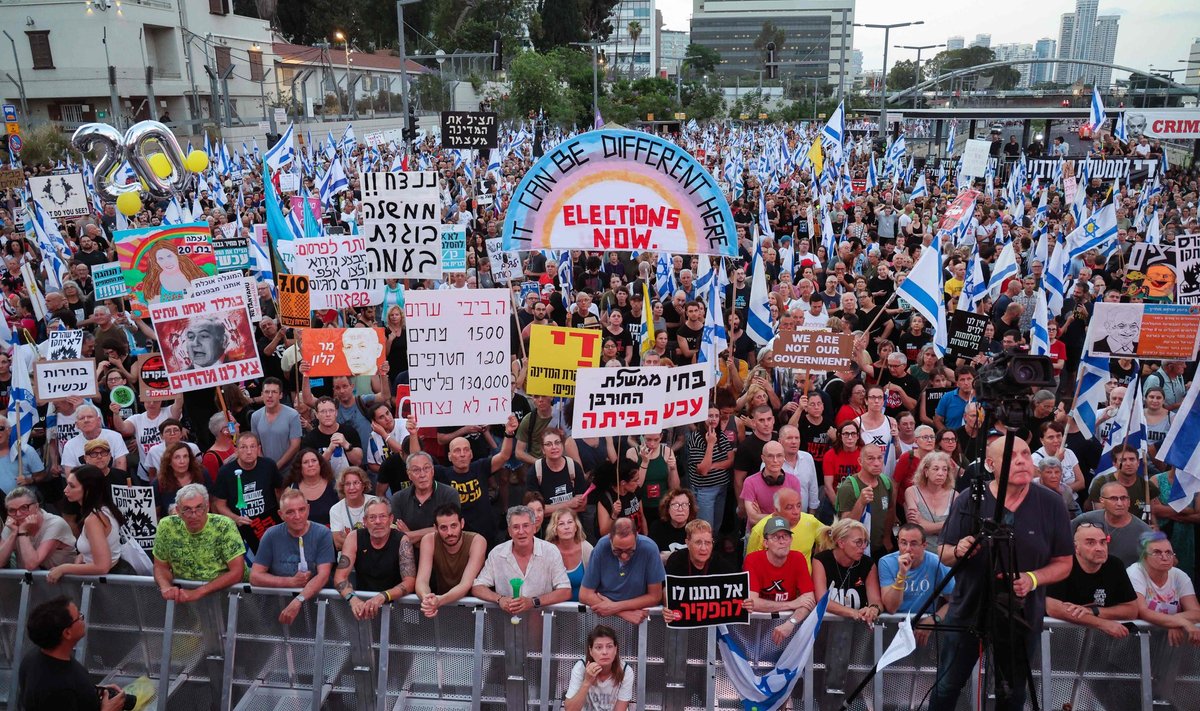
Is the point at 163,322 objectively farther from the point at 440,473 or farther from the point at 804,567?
the point at 804,567

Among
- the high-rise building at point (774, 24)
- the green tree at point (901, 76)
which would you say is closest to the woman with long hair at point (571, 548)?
the green tree at point (901, 76)

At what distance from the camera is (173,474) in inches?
269

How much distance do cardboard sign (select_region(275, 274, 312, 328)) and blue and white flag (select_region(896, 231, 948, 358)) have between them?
19.9 ft

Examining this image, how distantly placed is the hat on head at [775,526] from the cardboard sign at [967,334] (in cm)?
514

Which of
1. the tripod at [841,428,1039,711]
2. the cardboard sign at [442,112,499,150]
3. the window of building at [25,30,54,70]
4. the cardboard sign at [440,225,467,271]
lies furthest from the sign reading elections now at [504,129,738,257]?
the window of building at [25,30,54,70]

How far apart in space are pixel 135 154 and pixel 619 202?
43.4 ft

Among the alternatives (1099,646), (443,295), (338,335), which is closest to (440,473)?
(443,295)

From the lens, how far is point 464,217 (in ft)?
54.3

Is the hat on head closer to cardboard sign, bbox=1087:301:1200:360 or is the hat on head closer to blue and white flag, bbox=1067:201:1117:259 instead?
cardboard sign, bbox=1087:301:1200:360

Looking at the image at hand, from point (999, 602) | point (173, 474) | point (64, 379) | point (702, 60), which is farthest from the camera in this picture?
point (702, 60)

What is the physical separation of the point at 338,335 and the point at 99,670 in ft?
11.1

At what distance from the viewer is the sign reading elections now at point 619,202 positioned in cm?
715

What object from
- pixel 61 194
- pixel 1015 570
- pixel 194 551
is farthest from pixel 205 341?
pixel 61 194

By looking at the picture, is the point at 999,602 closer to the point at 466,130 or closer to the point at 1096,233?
the point at 1096,233
